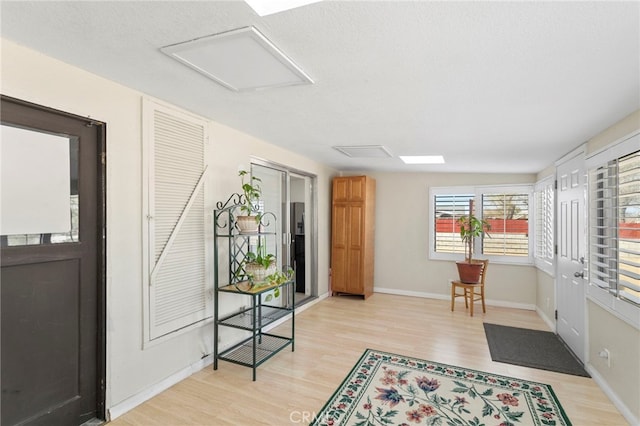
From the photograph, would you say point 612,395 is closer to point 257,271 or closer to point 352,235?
point 257,271

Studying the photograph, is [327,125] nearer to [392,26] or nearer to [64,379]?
[392,26]

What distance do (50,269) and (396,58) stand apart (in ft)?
7.63

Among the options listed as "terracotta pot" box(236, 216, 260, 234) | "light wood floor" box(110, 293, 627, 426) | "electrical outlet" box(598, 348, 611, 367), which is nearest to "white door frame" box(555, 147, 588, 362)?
"electrical outlet" box(598, 348, 611, 367)

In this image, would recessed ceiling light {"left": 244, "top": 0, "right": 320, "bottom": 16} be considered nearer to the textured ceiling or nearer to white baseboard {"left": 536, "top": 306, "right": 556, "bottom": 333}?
the textured ceiling

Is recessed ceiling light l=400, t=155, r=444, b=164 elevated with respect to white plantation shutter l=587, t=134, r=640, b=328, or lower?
elevated

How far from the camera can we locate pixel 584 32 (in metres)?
1.38

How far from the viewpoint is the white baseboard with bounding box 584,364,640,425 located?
225 centimetres

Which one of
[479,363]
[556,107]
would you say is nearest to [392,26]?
[556,107]

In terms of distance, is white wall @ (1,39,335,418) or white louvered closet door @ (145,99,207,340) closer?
white wall @ (1,39,335,418)

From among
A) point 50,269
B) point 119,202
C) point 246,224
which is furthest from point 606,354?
point 50,269

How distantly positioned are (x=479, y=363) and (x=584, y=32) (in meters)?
2.87

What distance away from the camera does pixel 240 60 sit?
178 centimetres

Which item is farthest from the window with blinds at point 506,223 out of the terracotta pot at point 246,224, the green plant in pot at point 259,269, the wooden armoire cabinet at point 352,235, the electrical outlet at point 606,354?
the terracotta pot at point 246,224

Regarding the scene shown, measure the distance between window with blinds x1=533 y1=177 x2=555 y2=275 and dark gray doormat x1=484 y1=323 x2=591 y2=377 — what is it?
0.86 metres
